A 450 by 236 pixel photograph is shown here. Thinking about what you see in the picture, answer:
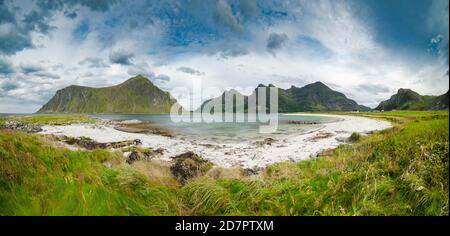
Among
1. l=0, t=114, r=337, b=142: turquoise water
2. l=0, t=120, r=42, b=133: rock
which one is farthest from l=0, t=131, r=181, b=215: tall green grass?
l=0, t=114, r=337, b=142: turquoise water

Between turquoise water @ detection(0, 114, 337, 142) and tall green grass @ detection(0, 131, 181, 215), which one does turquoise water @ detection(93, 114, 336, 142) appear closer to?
turquoise water @ detection(0, 114, 337, 142)

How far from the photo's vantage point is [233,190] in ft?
18.7

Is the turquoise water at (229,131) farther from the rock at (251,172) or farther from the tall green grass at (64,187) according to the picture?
the tall green grass at (64,187)

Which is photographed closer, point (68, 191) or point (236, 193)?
point (68, 191)

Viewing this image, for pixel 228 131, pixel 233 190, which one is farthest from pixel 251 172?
pixel 228 131

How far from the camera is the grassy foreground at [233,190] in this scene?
3.71m

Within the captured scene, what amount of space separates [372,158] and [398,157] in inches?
35.1

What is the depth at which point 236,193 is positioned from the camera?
18.0 feet

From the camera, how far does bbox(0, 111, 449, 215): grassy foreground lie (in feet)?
12.2

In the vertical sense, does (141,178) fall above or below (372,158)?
below

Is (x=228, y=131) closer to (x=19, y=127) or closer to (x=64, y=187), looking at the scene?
(x=19, y=127)

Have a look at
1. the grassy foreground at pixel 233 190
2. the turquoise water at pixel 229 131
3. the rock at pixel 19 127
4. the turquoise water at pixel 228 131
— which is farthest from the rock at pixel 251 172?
A: the rock at pixel 19 127
